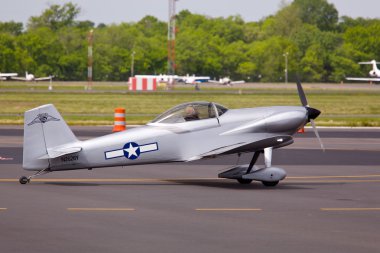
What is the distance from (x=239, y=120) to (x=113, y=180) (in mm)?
3114

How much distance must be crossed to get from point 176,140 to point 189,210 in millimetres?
3905

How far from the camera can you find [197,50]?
567 ft

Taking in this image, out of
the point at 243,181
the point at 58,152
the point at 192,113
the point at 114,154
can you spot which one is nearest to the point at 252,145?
the point at 243,181

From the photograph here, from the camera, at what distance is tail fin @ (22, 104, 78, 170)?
18656mm

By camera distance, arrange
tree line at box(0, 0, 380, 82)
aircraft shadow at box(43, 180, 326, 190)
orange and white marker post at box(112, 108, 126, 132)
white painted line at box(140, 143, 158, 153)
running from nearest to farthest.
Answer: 1. white painted line at box(140, 143, 158, 153)
2. aircraft shadow at box(43, 180, 326, 190)
3. orange and white marker post at box(112, 108, 126, 132)
4. tree line at box(0, 0, 380, 82)

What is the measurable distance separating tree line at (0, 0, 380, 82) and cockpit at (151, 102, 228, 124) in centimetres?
13442

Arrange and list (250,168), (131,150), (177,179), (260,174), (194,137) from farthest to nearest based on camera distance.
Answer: (177,179), (250,168), (194,137), (260,174), (131,150)

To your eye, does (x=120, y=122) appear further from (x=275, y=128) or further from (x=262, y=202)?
(x=262, y=202)

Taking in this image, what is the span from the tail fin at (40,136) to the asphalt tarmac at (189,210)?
0.60 meters

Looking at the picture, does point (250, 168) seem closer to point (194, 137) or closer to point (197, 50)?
point (194, 137)

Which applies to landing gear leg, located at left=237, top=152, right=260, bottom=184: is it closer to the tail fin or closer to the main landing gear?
the main landing gear

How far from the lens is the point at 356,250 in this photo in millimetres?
12102

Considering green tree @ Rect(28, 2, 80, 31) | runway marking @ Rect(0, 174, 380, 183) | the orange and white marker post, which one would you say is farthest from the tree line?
runway marking @ Rect(0, 174, 380, 183)

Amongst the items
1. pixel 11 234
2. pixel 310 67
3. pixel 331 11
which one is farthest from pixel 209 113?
pixel 331 11
